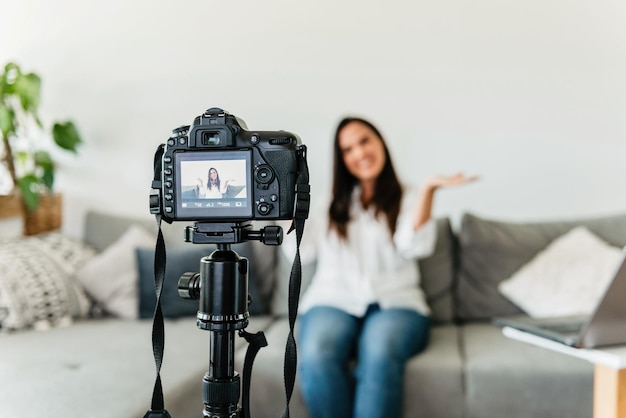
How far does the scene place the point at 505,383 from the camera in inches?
76.1

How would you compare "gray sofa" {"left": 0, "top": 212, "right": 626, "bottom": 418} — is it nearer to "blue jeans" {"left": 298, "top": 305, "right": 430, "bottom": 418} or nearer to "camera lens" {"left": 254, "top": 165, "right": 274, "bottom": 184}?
"blue jeans" {"left": 298, "top": 305, "right": 430, "bottom": 418}

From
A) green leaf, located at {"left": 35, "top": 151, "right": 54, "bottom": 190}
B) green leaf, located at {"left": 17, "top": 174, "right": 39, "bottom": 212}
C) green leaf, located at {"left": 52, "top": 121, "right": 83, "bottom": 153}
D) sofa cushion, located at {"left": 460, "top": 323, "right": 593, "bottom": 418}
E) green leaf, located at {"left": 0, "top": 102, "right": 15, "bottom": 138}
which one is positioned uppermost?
green leaf, located at {"left": 0, "top": 102, "right": 15, "bottom": 138}

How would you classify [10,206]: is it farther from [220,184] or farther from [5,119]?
[220,184]

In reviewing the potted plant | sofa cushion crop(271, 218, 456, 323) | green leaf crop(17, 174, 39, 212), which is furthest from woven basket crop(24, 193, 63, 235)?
sofa cushion crop(271, 218, 456, 323)

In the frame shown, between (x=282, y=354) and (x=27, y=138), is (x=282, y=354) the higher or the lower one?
the lower one

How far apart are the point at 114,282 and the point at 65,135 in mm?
681

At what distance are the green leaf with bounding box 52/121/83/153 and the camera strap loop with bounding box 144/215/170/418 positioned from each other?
185 cm

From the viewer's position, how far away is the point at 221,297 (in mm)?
1025

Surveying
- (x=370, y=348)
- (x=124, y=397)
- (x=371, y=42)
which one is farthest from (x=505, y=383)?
(x=371, y=42)

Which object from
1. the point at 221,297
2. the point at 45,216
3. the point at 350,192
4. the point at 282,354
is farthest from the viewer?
the point at 45,216

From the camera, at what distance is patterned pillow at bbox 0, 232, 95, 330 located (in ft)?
7.21

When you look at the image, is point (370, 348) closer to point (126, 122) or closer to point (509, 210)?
point (509, 210)

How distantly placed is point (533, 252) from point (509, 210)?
353mm

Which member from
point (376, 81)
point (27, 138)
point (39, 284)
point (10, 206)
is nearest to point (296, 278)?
point (39, 284)
